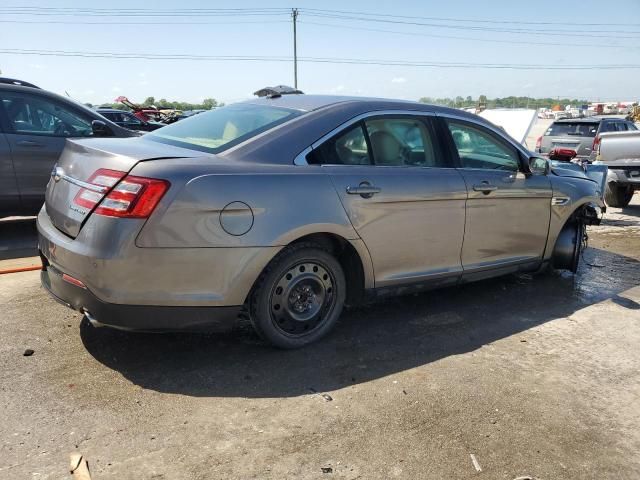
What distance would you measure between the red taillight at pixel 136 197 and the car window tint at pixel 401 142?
158 centimetres

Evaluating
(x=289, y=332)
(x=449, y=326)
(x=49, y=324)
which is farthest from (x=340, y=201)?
(x=49, y=324)

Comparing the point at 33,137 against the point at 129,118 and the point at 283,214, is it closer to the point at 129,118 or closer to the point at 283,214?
the point at 283,214

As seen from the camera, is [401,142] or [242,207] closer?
[242,207]

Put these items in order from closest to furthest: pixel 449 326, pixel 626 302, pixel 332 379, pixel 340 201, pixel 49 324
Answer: pixel 332 379 → pixel 340 201 → pixel 49 324 → pixel 449 326 → pixel 626 302

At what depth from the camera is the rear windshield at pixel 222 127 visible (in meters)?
3.62

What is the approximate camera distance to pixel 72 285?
3197 mm

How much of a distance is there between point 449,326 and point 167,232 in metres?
2.31

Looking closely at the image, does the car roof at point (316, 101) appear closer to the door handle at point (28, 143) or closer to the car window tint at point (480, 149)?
the car window tint at point (480, 149)

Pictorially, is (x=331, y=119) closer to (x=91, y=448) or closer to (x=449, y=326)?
(x=449, y=326)

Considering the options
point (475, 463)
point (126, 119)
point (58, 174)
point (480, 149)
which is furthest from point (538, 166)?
point (126, 119)

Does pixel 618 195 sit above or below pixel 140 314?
below

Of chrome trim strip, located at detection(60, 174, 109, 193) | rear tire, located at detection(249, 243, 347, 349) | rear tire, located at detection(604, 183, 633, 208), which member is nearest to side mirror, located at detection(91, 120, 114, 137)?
chrome trim strip, located at detection(60, 174, 109, 193)

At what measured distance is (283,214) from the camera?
3.37 meters

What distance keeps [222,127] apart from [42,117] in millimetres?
3724
